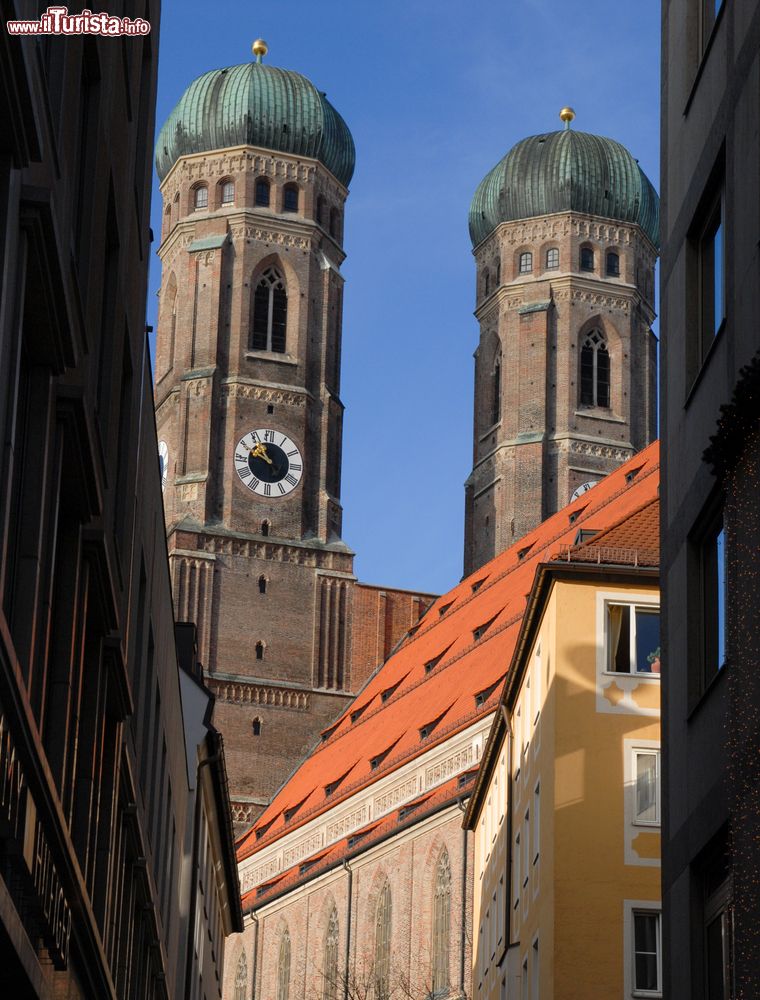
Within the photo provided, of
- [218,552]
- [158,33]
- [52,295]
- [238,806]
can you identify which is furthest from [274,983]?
[52,295]

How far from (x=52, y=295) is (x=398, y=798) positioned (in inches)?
1803

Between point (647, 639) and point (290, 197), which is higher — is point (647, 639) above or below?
below

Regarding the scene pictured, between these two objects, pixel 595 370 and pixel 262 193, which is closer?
pixel 262 193

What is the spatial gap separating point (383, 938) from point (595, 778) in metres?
30.3

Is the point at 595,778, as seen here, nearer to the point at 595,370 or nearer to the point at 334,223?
the point at 334,223

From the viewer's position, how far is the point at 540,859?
87.9 feet

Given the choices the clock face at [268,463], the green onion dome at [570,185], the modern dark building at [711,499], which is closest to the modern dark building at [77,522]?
the modern dark building at [711,499]

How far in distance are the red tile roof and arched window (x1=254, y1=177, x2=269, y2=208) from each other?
13.7m

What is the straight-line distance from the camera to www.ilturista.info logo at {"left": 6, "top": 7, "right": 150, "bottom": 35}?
9.60 metres

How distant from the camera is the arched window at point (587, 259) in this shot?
80.6 m

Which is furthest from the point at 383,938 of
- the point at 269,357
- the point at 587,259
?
the point at 587,259

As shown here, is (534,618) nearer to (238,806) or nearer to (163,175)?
(238,806)

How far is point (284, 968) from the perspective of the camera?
60.9 m

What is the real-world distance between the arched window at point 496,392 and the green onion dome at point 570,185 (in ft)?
19.6
